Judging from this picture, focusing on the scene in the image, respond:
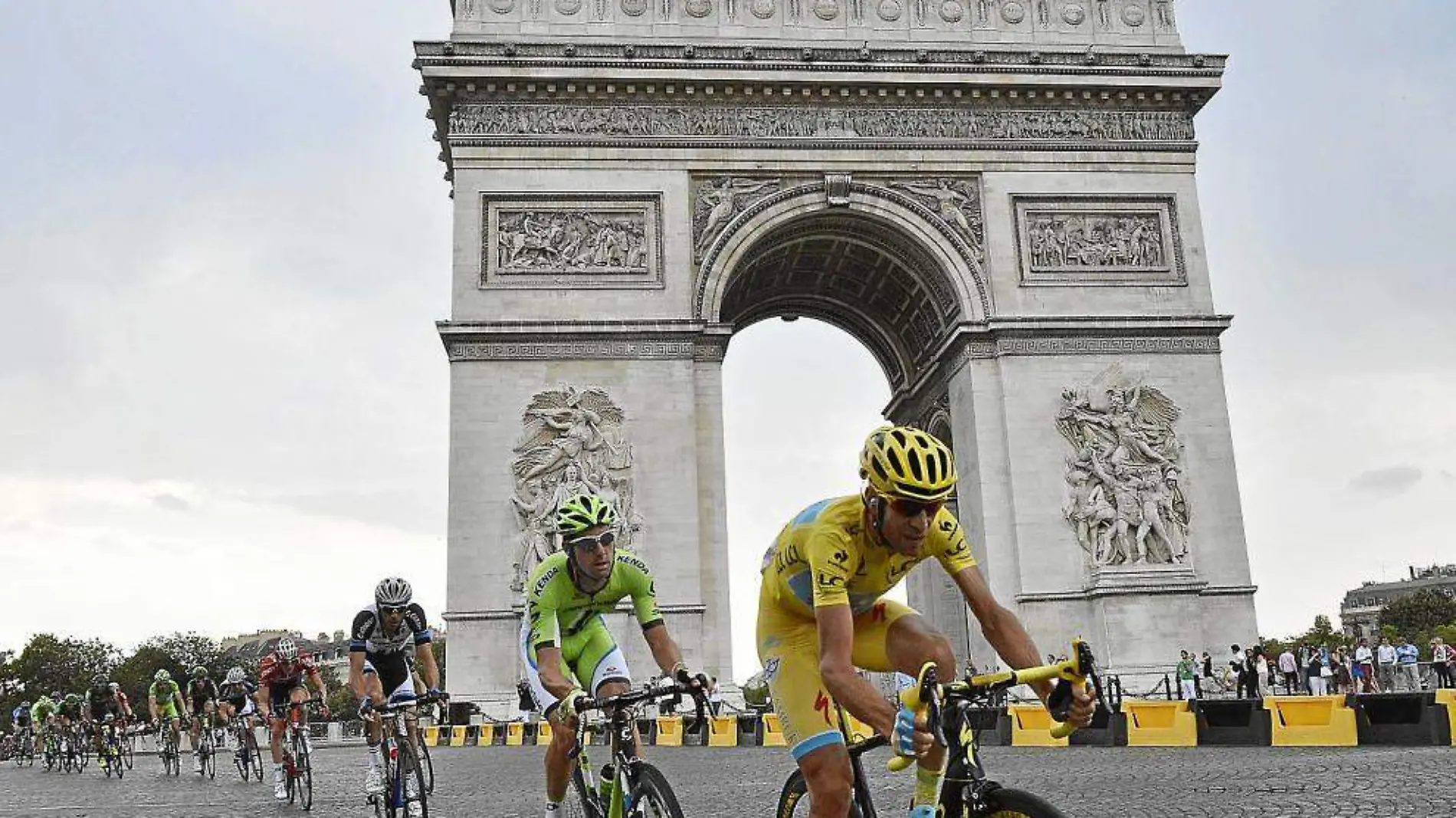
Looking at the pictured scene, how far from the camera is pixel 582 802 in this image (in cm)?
573

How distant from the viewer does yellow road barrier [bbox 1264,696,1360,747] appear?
13805mm

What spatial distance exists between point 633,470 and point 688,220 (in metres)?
5.54

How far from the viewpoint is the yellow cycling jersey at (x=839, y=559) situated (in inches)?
163

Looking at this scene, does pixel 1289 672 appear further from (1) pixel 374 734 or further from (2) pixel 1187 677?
(1) pixel 374 734

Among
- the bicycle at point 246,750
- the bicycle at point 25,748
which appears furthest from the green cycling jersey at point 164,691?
→ the bicycle at point 25,748

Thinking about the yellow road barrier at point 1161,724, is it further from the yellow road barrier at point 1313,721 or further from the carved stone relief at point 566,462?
the carved stone relief at point 566,462

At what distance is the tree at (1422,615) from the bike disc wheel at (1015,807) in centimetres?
8764

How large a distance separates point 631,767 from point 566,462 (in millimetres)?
20945

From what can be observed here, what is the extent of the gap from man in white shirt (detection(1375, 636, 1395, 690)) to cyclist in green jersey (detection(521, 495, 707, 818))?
24942 mm

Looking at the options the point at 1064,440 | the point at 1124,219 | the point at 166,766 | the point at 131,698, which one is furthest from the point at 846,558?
the point at 131,698

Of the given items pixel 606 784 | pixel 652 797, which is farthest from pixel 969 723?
pixel 606 784

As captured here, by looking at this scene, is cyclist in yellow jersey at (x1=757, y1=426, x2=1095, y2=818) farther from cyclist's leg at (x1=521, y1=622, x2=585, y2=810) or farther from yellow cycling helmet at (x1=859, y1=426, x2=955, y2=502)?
cyclist's leg at (x1=521, y1=622, x2=585, y2=810)

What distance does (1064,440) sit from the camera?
2673 cm

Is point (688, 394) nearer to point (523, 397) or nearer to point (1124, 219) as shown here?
point (523, 397)
